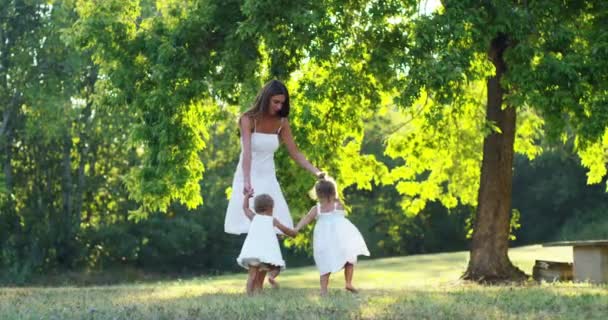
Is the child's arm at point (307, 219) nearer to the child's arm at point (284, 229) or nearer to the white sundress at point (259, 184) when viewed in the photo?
the child's arm at point (284, 229)

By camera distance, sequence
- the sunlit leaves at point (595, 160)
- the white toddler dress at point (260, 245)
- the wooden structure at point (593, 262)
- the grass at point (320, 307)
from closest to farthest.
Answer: the grass at point (320, 307)
the white toddler dress at point (260, 245)
the wooden structure at point (593, 262)
the sunlit leaves at point (595, 160)

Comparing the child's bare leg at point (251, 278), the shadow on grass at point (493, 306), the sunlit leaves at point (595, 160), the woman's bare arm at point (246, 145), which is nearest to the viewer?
Answer: the shadow on grass at point (493, 306)

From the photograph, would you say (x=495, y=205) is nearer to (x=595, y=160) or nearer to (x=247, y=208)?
(x=595, y=160)

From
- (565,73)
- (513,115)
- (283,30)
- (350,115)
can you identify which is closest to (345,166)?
(350,115)

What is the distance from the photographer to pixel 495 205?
63.2ft

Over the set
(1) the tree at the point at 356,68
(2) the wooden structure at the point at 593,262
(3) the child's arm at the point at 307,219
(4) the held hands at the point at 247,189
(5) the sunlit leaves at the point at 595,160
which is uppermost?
(1) the tree at the point at 356,68

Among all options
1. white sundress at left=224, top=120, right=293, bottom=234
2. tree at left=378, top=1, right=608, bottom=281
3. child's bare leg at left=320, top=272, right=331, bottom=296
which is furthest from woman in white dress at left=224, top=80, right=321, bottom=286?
tree at left=378, top=1, right=608, bottom=281

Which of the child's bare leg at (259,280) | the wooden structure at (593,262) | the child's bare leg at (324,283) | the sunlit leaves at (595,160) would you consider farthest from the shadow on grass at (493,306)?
the sunlit leaves at (595,160)

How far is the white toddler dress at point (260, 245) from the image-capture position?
1089cm

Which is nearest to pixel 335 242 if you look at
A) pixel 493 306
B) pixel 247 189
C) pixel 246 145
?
pixel 247 189

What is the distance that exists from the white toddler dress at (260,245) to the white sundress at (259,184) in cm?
47

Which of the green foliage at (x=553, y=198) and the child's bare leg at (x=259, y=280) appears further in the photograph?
the green foliage at (x=553, y=198)

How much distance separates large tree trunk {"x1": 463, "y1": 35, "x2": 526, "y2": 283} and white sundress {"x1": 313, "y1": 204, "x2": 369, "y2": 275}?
331 inches

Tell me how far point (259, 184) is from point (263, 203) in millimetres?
595
